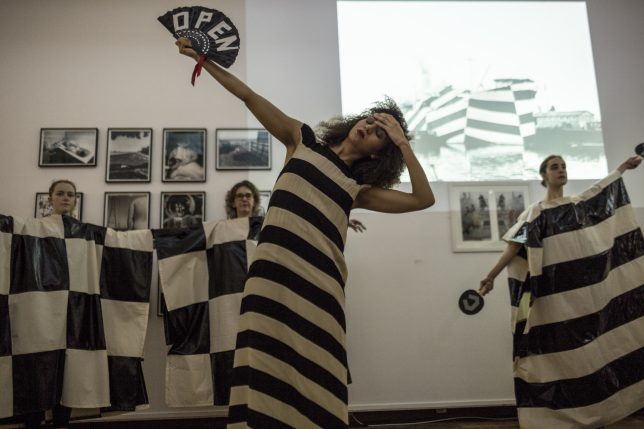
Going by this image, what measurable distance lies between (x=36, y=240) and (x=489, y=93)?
3119 mm

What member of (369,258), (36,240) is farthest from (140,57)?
(369,258)

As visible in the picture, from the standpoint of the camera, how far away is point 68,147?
3475mm

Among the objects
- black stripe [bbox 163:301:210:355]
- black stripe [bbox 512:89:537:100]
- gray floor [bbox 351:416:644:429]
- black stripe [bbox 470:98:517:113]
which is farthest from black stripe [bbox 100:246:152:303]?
black stripe [bbox 512:89:537:100]

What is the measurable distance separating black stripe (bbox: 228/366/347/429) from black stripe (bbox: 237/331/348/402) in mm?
44

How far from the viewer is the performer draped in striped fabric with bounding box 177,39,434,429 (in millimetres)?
1126

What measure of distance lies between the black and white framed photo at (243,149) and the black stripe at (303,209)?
7.62ft

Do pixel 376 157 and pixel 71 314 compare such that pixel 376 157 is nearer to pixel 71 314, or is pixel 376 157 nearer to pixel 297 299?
pixel 297 299

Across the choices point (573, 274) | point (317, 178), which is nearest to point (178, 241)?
point (317, 178)

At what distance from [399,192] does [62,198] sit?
2316 mm

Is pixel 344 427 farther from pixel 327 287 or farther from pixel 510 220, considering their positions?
pixel 510 220

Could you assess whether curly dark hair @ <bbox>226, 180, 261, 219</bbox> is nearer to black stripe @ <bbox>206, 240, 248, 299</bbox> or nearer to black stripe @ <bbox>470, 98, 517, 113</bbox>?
black stripe @ <bbox>206, 240, 248, 299</bbox>

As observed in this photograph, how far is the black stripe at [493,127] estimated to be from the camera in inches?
148

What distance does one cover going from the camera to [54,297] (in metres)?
2.66

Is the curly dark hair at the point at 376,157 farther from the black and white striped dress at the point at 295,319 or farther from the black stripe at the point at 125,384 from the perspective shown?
the black stripe at the point at 125,384
